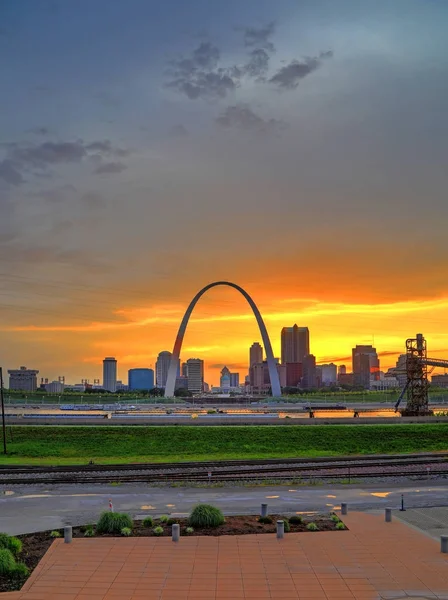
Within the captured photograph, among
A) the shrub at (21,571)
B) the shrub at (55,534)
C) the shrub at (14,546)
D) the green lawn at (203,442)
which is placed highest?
the shrub at (14,546)

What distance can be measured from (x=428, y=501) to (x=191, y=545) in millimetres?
12333

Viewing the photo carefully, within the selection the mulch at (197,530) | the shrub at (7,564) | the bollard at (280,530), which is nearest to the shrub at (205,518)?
the mulch at (197,530)

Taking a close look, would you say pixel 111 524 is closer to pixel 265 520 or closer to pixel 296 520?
pixel 265 520

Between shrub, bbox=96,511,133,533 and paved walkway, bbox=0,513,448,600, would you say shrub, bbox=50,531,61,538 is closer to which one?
paved walkway, bbox=0,513,448,600

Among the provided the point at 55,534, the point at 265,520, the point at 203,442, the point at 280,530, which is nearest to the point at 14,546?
the point at 55,534

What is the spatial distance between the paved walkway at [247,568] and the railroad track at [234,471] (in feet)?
41.7

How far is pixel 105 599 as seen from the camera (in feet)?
48.2

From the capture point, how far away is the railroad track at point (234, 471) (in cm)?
3297

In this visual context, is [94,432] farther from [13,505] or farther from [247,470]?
[13,505]

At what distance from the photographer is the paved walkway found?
1516 cm

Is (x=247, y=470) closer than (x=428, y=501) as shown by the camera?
No

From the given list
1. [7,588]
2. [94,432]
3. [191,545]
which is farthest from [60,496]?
[94,432]

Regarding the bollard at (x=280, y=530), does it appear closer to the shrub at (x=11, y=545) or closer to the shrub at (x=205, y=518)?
the shrub at (x=205, y=518)

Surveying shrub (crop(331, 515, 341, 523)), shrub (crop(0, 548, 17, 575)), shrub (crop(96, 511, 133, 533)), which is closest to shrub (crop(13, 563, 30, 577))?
shrub (crop(0, 548, 17, 575))
